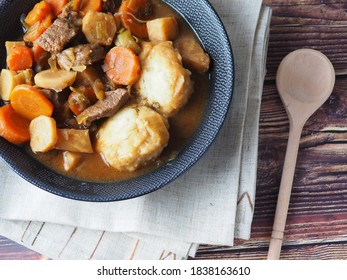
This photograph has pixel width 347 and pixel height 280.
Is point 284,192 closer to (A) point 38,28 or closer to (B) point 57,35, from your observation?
(B) point 57,35

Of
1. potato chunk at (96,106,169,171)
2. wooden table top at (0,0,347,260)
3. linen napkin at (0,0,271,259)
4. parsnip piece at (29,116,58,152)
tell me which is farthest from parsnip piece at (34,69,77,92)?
wooden table top at (0,0,347,260)

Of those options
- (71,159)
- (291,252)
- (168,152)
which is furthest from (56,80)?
(291,252)

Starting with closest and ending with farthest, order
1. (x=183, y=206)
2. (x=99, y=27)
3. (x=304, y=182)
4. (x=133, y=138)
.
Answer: (x=133, y=138) → (x=99, y=27) → (x=183, y=206) → (x=304, y=182)

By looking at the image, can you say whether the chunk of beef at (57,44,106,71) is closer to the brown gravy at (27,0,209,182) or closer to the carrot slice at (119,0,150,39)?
the carrot slice at (119,0,150,39)

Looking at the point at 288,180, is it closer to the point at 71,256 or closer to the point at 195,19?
the point at 195,19

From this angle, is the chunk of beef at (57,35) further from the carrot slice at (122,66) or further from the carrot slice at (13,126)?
the carrot slice at (13,126)
